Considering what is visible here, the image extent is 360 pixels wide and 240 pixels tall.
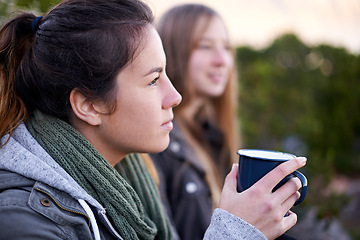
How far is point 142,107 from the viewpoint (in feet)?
5.55

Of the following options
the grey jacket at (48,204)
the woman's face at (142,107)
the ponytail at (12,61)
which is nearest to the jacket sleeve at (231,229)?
the grey jacket at (48,204)

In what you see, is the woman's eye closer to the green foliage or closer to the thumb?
the thumb

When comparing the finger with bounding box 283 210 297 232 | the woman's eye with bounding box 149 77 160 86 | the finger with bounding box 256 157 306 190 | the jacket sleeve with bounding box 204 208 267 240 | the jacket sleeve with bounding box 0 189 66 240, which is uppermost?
the woman's eye with bounding box 149 77 160 86

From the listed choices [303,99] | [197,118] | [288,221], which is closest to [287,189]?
[288,221]

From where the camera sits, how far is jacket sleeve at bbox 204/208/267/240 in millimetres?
1484

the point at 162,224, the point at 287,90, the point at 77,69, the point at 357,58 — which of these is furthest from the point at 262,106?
the point at 77,69

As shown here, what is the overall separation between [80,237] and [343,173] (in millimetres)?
8860

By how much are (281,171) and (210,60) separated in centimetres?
189

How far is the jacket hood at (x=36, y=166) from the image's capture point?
4.86 ft

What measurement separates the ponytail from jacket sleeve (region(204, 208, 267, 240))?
1.05 metres

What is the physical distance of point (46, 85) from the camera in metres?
1.68

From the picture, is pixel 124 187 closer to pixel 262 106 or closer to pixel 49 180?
pixel 49 180

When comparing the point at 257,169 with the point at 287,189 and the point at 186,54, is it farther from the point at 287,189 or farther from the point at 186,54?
the point at 186,54

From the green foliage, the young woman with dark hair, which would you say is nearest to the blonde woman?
the young woman with dark hair
